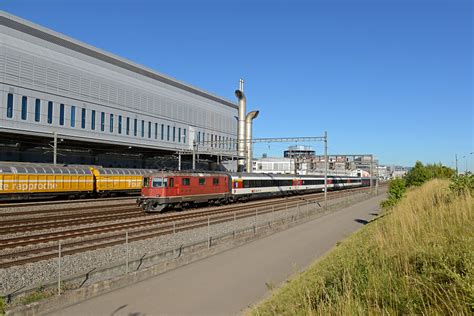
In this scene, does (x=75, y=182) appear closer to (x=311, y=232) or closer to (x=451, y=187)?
(x=311, y=232)

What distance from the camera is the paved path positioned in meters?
8.72

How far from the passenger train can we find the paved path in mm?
13422

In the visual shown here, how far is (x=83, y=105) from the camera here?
51906 millimetres

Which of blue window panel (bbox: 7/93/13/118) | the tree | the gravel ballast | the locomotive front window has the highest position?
blue window panel (bbox: 7/93/13/118)

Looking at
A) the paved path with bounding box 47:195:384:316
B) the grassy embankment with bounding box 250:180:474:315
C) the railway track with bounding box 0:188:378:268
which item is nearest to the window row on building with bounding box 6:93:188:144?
the railway track with bounding box 0:188:378:268

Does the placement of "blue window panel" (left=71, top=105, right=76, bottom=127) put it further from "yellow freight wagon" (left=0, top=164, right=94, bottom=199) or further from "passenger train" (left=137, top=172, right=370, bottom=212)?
"passenger train" (left=137, top=172, right=370, bottom=212)

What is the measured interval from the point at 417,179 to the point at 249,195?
18055mm

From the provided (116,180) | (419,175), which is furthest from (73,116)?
(419,175)

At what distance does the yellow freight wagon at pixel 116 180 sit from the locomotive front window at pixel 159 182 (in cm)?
1329

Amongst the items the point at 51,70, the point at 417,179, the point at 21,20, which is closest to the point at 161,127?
the point at 51,70

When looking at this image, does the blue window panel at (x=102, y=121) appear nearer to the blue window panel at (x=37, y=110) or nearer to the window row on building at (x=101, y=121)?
the window row on building at (x=101, y=121)

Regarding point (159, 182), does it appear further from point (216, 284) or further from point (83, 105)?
point (83, 105)

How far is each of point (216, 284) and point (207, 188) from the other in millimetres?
23970

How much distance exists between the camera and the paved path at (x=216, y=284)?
8719mm
